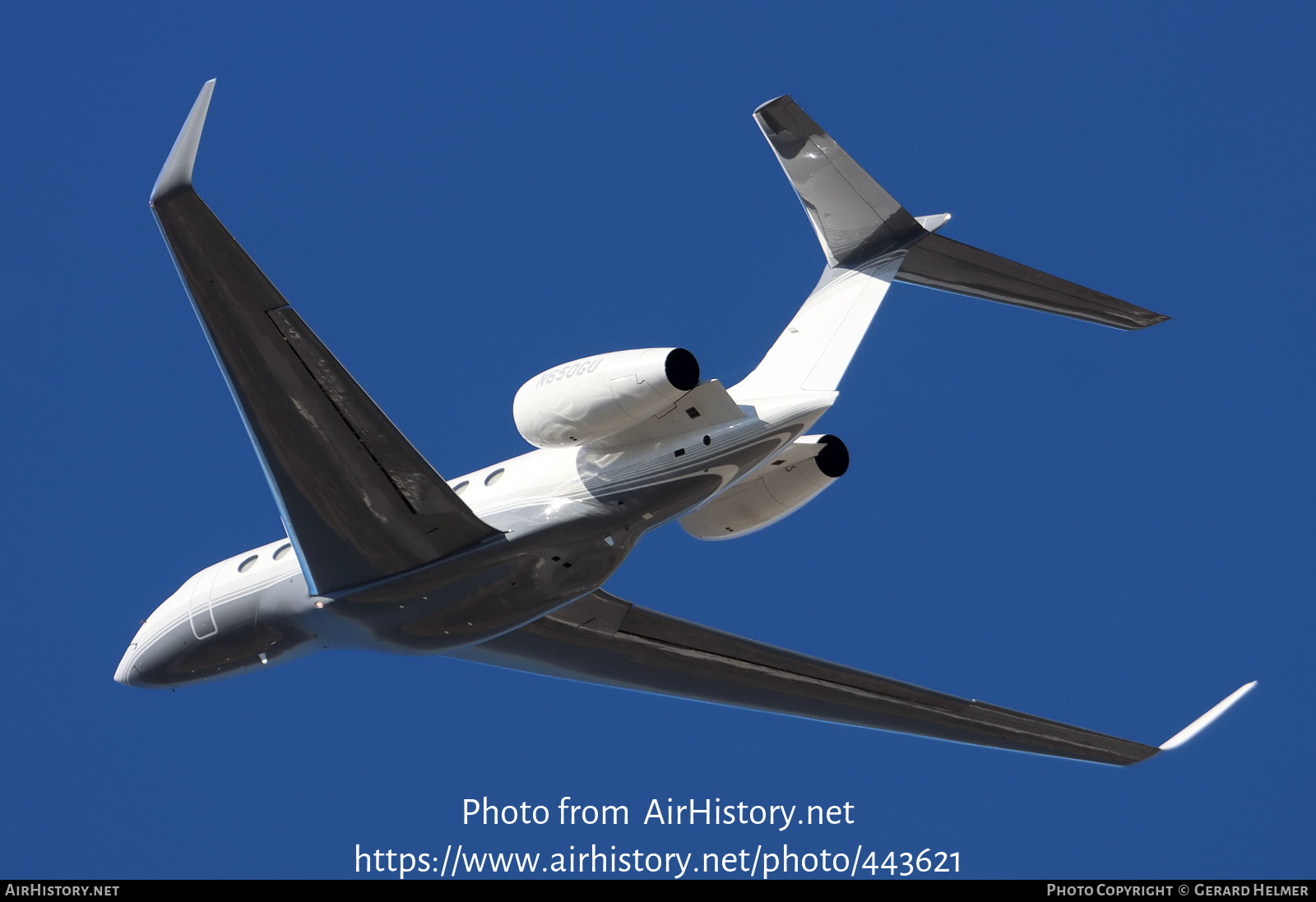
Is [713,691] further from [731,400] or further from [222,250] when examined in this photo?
[222,250]

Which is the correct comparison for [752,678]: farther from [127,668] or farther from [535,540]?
[127,668]

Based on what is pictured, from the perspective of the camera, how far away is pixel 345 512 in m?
17.2

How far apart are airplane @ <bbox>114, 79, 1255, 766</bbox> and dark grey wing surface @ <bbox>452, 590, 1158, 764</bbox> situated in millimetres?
45

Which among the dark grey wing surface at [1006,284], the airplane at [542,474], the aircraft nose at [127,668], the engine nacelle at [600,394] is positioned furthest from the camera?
the aircraft nose at [127,668]

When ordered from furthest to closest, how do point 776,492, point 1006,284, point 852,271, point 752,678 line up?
point 752,678 → point 852,271 → point 776,492 → point 1006,284

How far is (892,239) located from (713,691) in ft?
22.0

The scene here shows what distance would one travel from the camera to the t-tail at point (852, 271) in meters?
18.4

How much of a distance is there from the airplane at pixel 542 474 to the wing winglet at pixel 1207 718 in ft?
0.10

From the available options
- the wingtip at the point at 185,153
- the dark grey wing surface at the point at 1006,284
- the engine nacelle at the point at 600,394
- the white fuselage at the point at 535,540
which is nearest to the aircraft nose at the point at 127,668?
the white fuselage at the point at 535,540

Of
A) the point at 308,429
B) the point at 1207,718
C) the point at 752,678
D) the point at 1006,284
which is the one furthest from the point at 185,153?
the point at 1207,718

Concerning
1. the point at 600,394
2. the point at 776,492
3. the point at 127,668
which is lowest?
the point at 127,668

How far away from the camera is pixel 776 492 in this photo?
1938 centimetres

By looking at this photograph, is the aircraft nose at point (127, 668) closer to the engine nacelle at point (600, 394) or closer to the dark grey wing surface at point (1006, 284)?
the engine nacelle at point (600, 394)

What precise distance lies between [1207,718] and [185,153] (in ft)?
48.9
